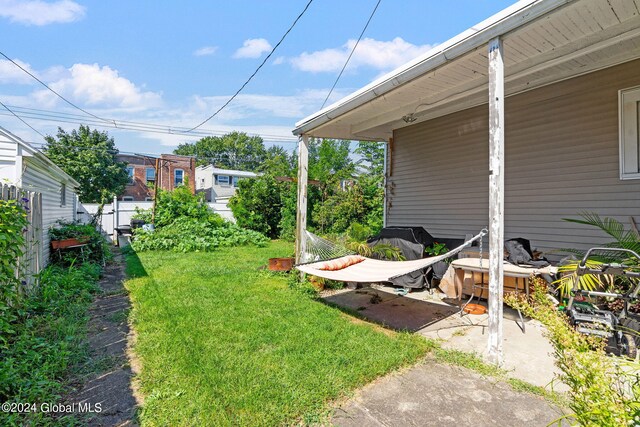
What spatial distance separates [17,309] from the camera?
3.15 metres

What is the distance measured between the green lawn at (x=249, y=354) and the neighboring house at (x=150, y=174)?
20549 mm

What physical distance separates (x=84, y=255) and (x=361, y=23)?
696cm

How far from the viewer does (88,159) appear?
1984 centimetres

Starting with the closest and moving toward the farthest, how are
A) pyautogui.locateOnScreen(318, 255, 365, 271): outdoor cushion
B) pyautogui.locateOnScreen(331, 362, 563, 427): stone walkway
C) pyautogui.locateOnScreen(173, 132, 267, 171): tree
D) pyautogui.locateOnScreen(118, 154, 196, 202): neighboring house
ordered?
pyautogui.locateOnScreen(331, 362, 563, 427): stone walkway
pyautogui.locateOnScreen(318, 255, 365, 271): outdoor cushion
pyautogui.locateOnScreen(118, 154, 196, 202): neighboring house
pyautogui.locateOnScreen(173, 132, 267, 171): tree

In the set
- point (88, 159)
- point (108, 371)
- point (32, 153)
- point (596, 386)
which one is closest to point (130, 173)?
point (88, 159)

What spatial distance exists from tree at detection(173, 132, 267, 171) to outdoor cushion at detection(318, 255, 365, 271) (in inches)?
1537

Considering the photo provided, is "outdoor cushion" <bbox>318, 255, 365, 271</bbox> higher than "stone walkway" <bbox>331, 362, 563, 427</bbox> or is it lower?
higher

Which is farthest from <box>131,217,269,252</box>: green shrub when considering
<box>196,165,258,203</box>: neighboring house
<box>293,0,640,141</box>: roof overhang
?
<box>196,165,258,203</box>: neighboring house

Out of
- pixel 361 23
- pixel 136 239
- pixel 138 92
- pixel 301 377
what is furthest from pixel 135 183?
pixel 301 377

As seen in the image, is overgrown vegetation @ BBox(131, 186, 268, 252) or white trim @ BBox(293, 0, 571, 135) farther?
overgrown vegetation @ BBox(131, 186, 268, 252)

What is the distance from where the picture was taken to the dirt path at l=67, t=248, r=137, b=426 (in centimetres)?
195

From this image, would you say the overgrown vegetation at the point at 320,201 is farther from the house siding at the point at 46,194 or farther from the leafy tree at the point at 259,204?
the house siding at the point at 46,194

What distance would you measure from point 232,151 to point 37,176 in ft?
123

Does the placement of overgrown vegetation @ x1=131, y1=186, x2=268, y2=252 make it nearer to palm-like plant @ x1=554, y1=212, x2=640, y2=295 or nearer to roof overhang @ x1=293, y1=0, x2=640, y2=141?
roof overhang @ x1=293, y1=0, x2=640, y2=141
